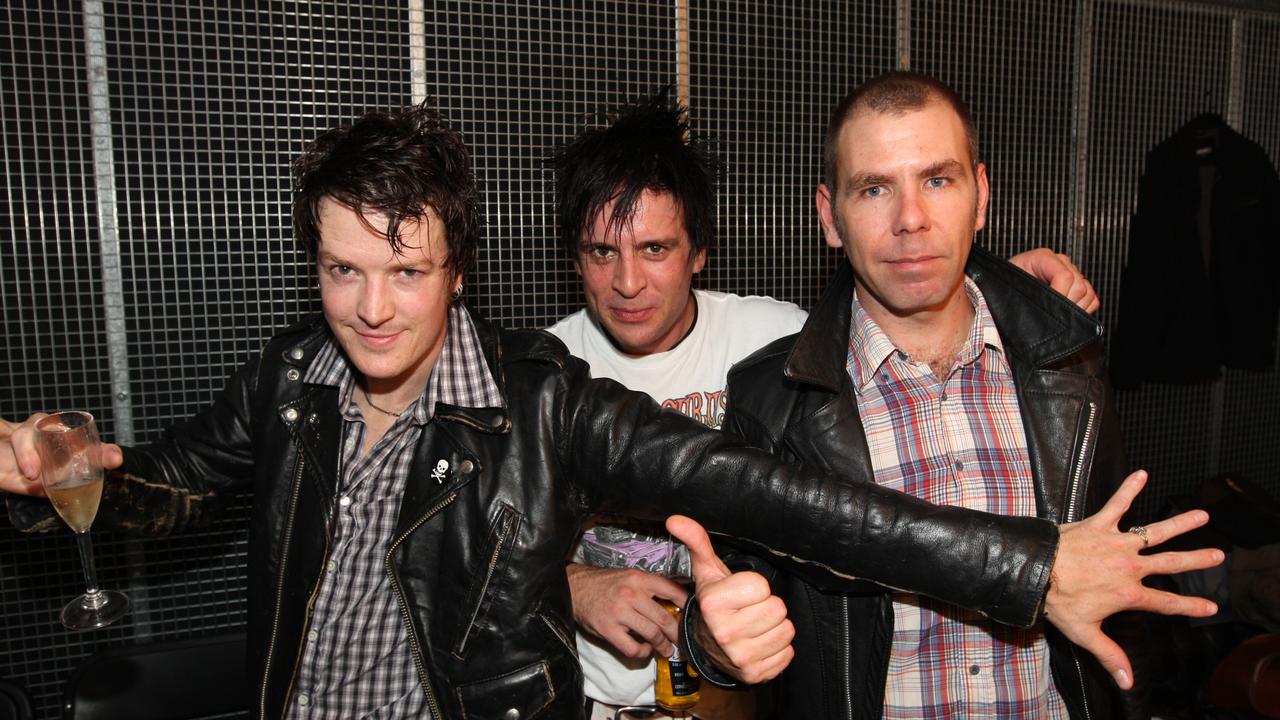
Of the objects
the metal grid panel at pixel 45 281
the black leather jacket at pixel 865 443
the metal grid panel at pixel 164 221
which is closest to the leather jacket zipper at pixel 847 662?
the black leather jacket at pixel 865 443

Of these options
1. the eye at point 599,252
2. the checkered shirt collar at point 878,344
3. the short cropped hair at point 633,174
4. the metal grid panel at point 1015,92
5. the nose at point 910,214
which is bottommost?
the checkered shirt collar at point 878,344

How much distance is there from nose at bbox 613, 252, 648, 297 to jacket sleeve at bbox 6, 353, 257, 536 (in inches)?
32.7

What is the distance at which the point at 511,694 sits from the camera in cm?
145

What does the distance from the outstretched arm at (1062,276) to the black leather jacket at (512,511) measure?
68 centimetres

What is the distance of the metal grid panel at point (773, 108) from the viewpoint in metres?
3.61

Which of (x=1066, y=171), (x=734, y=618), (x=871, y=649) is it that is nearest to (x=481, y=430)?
(x=734, y=618)

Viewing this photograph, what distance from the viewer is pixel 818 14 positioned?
149 inches

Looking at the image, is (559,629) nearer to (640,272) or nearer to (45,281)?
(640,272)

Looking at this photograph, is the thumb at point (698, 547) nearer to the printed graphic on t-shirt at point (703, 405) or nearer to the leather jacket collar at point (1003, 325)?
the leather jacket collar at point (1003, 325)

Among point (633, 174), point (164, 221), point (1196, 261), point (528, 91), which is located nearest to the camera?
point (633, 174)

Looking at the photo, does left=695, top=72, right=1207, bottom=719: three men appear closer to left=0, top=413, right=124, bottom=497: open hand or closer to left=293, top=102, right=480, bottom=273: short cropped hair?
left=293, top=102, right=480, bottom=273: short cropped hair

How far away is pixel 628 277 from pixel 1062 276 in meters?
0.98

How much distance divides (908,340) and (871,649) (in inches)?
25.4

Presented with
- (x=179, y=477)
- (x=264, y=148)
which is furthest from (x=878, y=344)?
(x=264, y=148)
